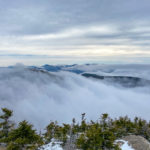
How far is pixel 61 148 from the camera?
42.0 m

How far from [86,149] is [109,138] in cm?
389

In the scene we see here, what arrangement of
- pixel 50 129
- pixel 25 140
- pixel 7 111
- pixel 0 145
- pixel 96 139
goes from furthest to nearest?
pixel 50 129 → pixel 0 145 → pixel 7 111 → pixel 96 139 → pixel 25 140

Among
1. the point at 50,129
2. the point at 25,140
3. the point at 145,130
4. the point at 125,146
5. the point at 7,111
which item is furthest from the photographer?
the point at 50,129

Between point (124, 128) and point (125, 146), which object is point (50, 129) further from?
point (125, 146)

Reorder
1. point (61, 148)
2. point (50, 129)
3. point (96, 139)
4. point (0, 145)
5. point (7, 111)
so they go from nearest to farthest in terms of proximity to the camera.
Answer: point (96, 139)
point (7, 111)
point (0, 145)
point (61, 148)
point (50, 129)

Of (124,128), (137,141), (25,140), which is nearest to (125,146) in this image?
(137,141)

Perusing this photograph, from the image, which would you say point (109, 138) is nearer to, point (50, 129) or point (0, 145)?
point (0, 145)

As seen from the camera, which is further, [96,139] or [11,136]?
[96,139]

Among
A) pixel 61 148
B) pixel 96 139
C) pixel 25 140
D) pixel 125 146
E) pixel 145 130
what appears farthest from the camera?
pixel 145 130

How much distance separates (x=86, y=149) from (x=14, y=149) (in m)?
10.1

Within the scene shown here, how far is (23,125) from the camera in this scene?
19.8 m

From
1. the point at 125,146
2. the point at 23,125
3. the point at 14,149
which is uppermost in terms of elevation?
the point at 23,125

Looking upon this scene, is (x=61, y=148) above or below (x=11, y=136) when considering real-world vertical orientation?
below

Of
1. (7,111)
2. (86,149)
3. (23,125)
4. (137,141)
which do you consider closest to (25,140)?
(23,125)
